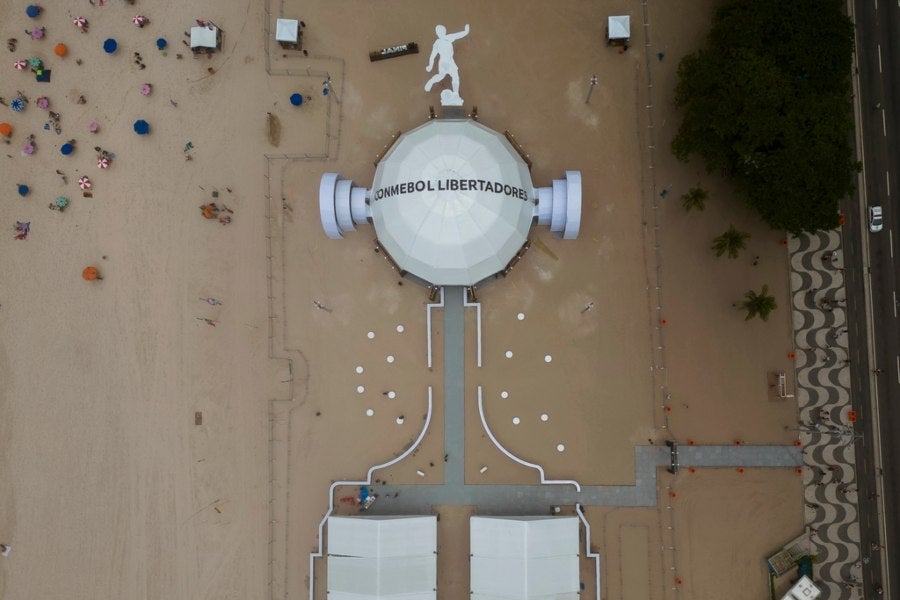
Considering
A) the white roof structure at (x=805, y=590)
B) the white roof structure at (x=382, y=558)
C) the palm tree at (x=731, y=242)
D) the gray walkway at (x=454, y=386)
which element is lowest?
the white roof structure at (x=805, y=590)

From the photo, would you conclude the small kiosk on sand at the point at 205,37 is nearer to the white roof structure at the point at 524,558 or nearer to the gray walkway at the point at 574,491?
the gray walkway at the point at 574,491

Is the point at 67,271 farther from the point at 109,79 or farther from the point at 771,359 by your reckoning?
the point at 771,359

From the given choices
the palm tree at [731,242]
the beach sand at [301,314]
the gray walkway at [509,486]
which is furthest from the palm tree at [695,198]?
the gray walkway at [509,486]

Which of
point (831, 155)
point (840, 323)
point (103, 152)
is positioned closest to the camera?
point (831, 155)

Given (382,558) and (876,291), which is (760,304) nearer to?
(876,291)

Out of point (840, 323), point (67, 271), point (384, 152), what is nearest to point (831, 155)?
point (840, 323)

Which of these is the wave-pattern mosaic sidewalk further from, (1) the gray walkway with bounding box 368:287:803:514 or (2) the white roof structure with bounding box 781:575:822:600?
(1) the gray walkway with bounding box 368:287:803:514
